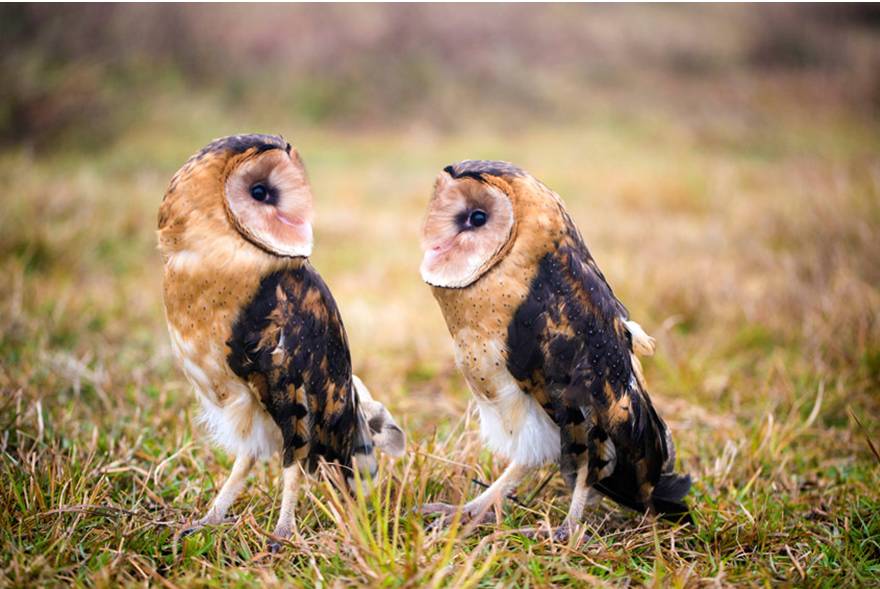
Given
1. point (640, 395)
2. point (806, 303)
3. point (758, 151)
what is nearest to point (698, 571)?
point (640, 395)

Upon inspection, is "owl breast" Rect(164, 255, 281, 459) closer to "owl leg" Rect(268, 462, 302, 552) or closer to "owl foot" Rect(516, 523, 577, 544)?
"owl leg" Rect(268, 462, 302, 552)

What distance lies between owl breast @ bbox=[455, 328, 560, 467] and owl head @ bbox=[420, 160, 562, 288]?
21 cm

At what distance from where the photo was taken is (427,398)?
4.15m

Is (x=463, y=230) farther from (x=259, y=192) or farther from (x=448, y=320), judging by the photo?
(x=259, y=192)

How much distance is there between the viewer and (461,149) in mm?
12211

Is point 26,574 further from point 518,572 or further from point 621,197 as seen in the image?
point 621,197

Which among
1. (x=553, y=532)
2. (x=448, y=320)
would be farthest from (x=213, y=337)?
(x=553, y=532)

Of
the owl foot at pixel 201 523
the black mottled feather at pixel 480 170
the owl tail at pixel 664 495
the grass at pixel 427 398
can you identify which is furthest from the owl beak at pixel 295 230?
the owl tail at pixel 664 495

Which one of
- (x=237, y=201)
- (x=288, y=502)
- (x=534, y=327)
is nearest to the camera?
(x=237, y=201)

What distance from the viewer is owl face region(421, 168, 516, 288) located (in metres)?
2.23

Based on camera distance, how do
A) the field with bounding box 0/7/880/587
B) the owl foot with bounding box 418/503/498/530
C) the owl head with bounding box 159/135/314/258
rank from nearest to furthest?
the owl head with bounding box 159/135/314/258
the field with bounding box 0/7/880/587
the owl foot with bounding box 418/503/498/530

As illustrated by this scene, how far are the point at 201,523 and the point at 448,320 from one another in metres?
1.01

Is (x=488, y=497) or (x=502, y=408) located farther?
(x=488, y=497)

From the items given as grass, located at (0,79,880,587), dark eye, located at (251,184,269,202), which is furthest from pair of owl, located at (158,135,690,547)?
grass, located at (0,79,880,587)
